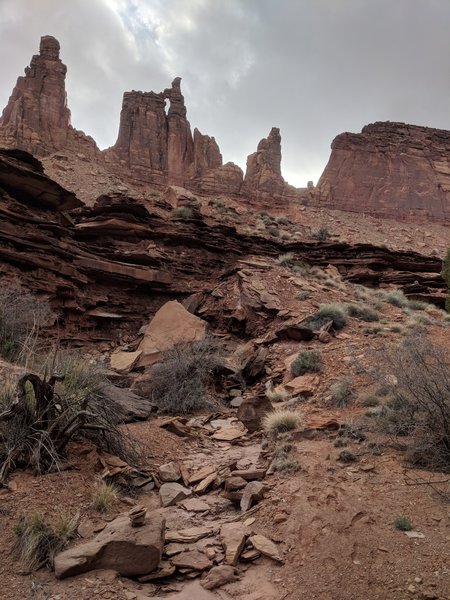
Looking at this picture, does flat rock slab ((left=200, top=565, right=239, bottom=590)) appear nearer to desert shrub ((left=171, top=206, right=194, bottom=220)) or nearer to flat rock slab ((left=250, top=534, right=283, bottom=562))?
flat rock slab ((left=250, top=534, right=283, bottom=562))

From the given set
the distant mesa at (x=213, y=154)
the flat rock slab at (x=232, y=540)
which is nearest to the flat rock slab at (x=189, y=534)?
the flat rock slab at (x=232, y=540)

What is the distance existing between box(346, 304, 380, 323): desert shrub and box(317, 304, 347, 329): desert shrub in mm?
857

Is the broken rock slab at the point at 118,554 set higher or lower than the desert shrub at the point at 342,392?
lower

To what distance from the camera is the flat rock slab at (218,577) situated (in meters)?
3.92

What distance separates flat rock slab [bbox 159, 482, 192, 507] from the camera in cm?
571

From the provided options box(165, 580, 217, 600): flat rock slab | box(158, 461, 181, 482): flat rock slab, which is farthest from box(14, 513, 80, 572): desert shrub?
box(158, 461, 181, 482): flat rock slab

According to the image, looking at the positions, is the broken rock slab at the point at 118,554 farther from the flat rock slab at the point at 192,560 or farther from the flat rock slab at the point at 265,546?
the flat rock slab at the point at 265,546

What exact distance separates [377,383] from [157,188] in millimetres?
39171

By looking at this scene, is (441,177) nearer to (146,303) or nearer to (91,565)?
(146,303)

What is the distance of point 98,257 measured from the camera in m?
17.9

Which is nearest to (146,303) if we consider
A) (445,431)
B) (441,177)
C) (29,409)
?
(29,409)

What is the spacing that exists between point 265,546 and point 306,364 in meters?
6.79

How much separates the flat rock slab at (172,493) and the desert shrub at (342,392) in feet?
12.2

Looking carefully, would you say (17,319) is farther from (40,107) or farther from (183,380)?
(40,107)
